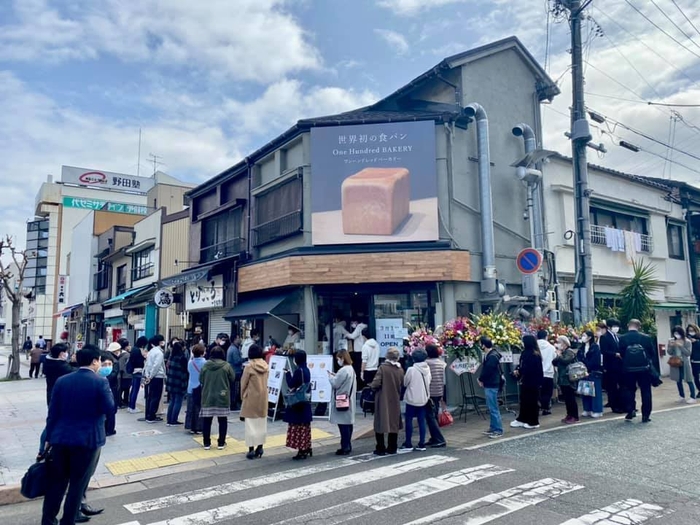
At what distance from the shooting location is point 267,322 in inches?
619

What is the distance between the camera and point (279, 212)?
15.2 meters

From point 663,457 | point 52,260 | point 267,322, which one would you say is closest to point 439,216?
point 267,322

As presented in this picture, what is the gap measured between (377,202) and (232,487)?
8.19 meters

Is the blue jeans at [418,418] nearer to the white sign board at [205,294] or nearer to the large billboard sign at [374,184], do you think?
the large billboard sign at [374,184]

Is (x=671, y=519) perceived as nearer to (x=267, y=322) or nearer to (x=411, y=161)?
(x=411, y=161)

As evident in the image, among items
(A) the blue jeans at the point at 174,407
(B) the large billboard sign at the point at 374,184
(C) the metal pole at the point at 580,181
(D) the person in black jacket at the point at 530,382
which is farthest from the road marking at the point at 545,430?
(A) the blue jeans at the point at 174,407

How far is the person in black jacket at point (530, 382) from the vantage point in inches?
382

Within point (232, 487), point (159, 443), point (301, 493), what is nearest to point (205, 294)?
point (159, 443)

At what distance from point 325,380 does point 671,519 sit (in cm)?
727

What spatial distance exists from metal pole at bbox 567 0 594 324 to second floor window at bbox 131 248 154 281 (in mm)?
19935

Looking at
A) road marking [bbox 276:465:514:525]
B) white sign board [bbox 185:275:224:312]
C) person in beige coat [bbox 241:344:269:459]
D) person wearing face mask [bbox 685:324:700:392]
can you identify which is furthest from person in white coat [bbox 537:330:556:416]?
white sign board [bbox 185:275:224:312]

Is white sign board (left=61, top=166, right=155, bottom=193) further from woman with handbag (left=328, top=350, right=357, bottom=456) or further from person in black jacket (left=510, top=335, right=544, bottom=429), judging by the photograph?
person in black jacket (left=510, top=335, right=544, bottom=429)

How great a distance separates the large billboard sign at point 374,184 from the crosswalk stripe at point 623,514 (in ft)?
26.9

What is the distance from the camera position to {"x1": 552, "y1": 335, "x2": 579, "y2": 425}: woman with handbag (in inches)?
408
